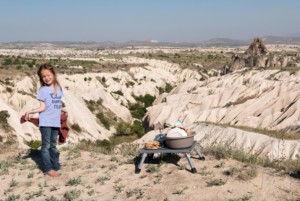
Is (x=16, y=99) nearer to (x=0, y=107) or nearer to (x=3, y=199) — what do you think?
(x=0, y=107)

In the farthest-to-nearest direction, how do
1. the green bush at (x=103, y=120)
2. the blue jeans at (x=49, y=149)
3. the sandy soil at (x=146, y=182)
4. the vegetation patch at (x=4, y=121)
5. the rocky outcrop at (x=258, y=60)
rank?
the rocky outcrop at (x=258, y=60) → the green bush at (x=103, y=120) → the vegetation patch at (x=4, y=121) → the blue jeans at (x=49, y=149) → the sandy soil at (x=146, y=182)

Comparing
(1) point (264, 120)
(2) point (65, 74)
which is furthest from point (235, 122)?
(2) point (65, 74)

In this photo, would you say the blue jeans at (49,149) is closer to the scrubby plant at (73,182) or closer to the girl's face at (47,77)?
the scrubby plant at (73,182)

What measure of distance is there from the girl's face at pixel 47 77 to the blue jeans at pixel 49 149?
1.03 metres

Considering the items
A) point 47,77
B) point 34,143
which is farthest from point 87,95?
point 47,77

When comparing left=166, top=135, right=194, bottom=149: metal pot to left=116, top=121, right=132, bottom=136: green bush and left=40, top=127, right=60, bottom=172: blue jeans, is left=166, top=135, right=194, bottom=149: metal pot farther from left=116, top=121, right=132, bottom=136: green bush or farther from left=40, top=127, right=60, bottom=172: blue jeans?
Result: left=116, top=121, right=132, bottom=136: green bush

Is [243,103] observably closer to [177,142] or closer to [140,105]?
[140,105]

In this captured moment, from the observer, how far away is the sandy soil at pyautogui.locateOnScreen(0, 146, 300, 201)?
764 centimetres

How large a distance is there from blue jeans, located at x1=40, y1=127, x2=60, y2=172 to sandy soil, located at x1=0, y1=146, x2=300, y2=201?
275mm

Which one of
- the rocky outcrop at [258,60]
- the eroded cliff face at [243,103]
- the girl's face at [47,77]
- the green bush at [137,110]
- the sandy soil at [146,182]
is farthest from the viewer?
the rocky outcrop at [258,60]

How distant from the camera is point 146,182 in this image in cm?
855

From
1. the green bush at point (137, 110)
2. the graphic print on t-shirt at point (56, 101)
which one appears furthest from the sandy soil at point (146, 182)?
the green bush at point (137, 110)

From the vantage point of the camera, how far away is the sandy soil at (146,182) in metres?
7.64

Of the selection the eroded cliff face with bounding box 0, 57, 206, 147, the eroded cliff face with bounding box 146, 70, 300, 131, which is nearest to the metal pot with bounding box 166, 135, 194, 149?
the eroded cliff face with bounding box 0, 57, 206, 147
